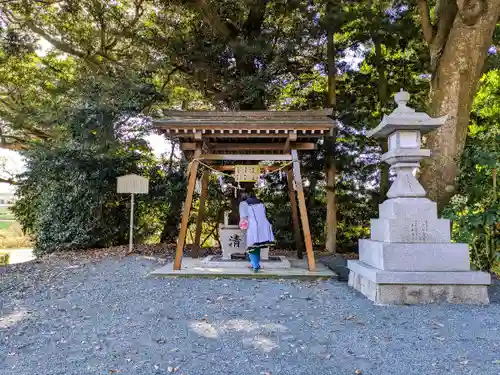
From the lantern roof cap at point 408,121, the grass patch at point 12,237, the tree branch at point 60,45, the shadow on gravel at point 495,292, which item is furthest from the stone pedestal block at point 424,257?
the grass patch at point 12,237

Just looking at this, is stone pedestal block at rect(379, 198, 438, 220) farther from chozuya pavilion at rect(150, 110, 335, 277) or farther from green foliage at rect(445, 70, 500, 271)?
chozuya pavilion at rect(150, 110, 335, 277)

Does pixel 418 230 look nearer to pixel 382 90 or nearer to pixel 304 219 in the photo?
pixel 304 219

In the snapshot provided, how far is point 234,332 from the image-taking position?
3.39 metres

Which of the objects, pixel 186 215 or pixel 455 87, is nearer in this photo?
pixel 186 215

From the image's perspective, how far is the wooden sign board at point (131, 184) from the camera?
8672 mm

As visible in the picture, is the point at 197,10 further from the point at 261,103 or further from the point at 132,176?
the point at 132,176

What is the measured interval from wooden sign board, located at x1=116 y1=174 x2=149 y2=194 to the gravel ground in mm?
3670

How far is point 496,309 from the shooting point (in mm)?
4098

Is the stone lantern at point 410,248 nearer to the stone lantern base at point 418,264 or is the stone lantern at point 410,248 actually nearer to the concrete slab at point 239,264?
the stone lantern base at point 418,264

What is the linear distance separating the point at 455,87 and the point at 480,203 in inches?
96.6

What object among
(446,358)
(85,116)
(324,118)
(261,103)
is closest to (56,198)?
(85,116)

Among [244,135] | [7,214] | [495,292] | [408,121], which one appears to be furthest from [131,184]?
[495,292]

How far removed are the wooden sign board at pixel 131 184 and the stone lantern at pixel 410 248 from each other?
→ 18.8 ft

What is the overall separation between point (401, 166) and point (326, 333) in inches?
106
